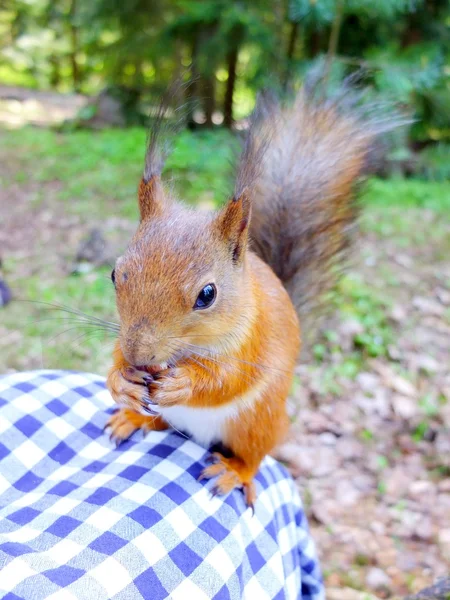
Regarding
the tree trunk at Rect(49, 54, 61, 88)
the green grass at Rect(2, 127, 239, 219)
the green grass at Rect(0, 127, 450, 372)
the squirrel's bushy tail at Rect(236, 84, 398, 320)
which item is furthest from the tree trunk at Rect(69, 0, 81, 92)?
the squirrel's bushy tail at Rect(236, 84, 398, 320)

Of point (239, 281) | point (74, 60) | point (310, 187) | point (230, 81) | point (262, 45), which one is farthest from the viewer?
point (74, 60)

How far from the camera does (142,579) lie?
2.70ft

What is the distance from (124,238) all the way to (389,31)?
10.7ft

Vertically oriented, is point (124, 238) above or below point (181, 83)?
below

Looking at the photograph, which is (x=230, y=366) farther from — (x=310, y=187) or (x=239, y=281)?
(x=310, y=187)

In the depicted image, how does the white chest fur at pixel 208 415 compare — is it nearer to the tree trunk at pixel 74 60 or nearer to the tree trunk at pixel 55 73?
the tree trunk at pixel 74 60

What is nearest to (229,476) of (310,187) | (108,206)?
(310,187)

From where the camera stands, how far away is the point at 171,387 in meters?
0.95

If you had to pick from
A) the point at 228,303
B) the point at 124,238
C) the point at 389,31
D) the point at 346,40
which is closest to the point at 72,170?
the point at 124,238

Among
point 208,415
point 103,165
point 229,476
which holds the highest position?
point 103,165

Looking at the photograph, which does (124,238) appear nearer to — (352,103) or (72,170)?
(72,170)

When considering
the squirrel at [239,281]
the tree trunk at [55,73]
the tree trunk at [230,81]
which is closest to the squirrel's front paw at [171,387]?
the squirrel at [239,281]

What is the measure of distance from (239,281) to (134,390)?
11.0 inches

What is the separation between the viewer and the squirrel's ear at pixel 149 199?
1026 millimetres
